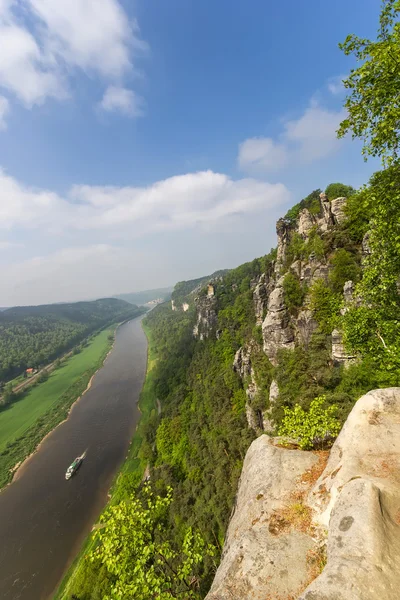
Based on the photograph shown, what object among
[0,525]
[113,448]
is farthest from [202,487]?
[0,525]

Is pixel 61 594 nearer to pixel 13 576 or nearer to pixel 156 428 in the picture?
pixel 13 576

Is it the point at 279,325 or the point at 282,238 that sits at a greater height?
the point at 282,238

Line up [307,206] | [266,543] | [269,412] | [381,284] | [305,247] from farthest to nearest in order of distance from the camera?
[307,206], [305,247], [269,412], [381,284], [266,543]

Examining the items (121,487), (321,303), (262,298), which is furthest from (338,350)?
(121,487)

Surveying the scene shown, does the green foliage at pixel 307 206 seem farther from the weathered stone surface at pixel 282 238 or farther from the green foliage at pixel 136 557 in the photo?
the green foliage at pixel 136 557

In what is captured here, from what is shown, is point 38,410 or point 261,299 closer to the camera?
point 261,299

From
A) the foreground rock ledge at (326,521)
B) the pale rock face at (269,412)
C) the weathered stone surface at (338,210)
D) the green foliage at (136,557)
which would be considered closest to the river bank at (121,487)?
the green foliage at (136,557)

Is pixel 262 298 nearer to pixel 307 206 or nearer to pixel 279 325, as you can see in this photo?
pixel 279 325
